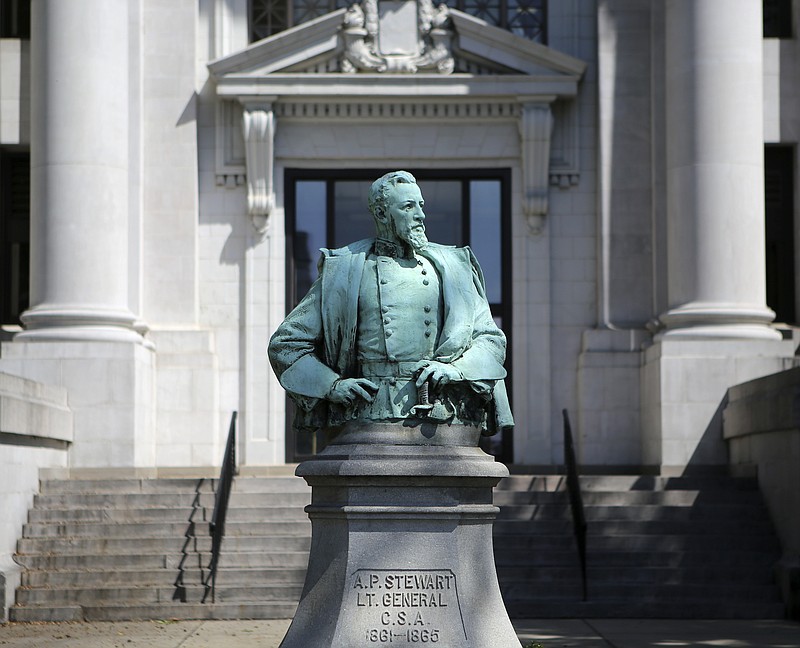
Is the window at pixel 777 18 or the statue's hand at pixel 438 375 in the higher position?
the window at pixel 777 18

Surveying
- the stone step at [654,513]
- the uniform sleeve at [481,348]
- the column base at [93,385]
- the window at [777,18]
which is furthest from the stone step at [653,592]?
the window at [777,18]

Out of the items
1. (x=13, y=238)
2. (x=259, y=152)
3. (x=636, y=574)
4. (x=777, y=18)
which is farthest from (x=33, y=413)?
(x=777, y=18)

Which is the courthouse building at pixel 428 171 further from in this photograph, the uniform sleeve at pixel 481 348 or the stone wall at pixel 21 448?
the uniform sleeve at pixel 481 348

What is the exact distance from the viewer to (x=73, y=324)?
1975 centimetres

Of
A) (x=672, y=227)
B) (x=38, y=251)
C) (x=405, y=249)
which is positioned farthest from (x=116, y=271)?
(x=405, y=249)

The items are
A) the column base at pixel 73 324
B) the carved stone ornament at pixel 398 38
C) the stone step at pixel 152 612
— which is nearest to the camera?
the stone step at pixel 152 612

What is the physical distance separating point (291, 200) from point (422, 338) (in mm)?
13105

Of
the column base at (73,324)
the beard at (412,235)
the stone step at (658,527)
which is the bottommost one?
the stone step at (658,527)

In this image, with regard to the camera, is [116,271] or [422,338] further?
[116,271]

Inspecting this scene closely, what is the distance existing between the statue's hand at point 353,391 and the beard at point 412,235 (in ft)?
3.16

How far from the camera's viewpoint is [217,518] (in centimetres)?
1596

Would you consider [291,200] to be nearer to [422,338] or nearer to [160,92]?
[160,92]

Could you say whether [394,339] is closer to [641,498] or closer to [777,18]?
[641,498]

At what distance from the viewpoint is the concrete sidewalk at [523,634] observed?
43.8 feet
